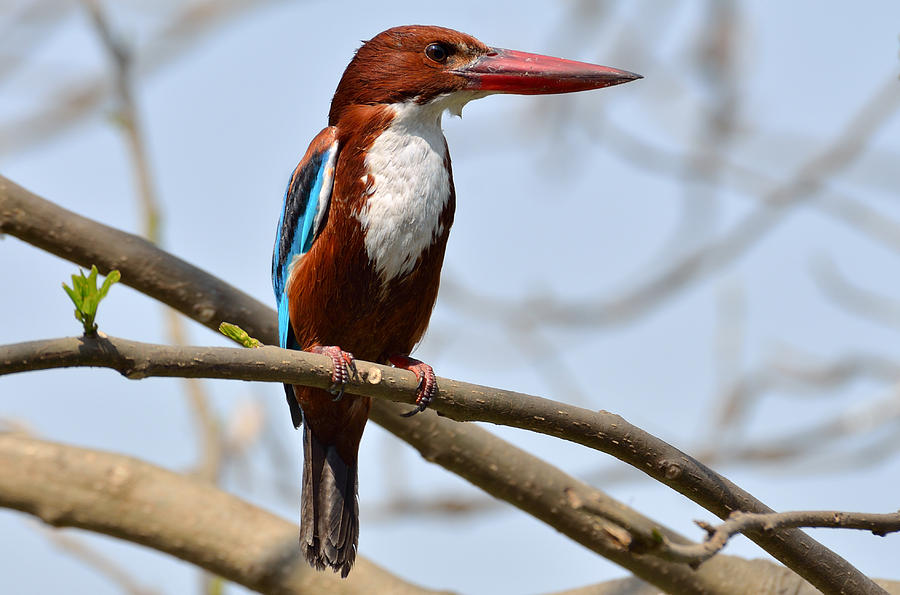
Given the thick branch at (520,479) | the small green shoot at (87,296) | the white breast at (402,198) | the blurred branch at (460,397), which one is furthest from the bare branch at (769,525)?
the white breast at (402,198)

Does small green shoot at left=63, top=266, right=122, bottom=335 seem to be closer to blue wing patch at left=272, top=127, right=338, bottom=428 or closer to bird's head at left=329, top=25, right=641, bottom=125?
blue wing patch at left=272, top=127, right=338, bottom=428

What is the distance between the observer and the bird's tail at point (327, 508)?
3510 mm

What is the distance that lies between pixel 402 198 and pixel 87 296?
4.56 feet

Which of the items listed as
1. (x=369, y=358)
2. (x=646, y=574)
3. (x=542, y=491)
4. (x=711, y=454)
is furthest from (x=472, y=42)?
(x=711, y=454)

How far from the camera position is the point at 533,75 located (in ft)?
12.0

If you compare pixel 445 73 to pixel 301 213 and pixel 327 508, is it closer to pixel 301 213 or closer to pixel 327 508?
pixel 301 213

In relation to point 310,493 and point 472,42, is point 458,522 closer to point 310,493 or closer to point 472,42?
point 310,493

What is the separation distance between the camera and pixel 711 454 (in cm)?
671

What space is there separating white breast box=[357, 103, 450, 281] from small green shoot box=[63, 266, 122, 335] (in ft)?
4.10

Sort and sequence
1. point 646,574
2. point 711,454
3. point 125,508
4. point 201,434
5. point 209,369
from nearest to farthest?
point 209,369 < point 646,574 < point 125,508 < point 201,434 < point 711,454

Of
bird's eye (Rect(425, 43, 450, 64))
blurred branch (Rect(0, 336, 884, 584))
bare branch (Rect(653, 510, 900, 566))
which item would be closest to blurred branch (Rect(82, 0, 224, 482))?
bird's eye (Rect(425, 43, 450, 64))

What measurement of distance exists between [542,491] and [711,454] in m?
3.47

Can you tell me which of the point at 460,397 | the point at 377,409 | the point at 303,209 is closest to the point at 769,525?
the point at 460,397

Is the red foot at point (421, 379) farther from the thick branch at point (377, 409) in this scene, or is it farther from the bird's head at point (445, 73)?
the bird's head at point (445, 73)
